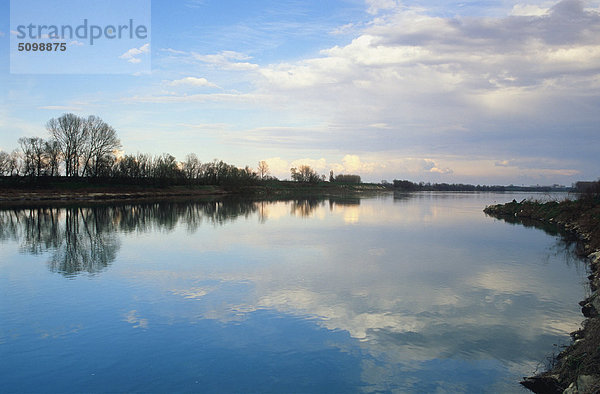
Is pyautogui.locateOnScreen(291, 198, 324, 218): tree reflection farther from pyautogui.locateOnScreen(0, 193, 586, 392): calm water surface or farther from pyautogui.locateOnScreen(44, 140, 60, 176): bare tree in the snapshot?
pyautogui.locateOnScreen(44, 140, 60, 176): bare tree

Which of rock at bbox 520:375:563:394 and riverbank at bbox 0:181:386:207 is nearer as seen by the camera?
rock at bbox 520:375:563:394

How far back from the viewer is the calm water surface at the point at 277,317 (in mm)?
5184

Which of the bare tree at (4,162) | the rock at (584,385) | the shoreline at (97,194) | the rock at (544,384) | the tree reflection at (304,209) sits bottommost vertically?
the rock at (544,384)

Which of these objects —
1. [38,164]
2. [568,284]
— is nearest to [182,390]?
[568,284]

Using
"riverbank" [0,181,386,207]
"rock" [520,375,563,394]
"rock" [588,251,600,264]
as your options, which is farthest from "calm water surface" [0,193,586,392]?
"riverbank" [0,181,386,207]

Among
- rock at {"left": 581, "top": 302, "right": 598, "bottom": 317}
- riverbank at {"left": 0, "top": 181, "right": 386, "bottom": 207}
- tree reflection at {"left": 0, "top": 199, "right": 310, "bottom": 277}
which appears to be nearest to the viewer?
rock at {"left": 581, "top": 302, "right": 598, "bottom": 317}

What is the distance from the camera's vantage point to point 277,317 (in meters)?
7.23

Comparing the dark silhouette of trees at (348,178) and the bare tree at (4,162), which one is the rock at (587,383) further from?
the dark silhouette of trees at (348,178)

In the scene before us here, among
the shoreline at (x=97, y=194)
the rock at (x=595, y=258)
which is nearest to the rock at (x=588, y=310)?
the rock at (x=595, y=258)

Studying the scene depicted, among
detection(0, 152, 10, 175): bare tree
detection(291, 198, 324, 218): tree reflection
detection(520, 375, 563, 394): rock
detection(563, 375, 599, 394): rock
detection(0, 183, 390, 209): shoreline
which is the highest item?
Result: detection(0, 152, 10, 175): bare tree

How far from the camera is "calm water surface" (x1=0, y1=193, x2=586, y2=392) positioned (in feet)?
17.0

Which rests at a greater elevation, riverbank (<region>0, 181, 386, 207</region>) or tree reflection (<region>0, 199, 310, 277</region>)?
riverbank (<region>0, 181, 386, 207</region>)

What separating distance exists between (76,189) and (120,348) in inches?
1995

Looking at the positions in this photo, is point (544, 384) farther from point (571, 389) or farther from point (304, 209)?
point (304, 209)
